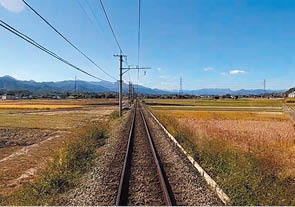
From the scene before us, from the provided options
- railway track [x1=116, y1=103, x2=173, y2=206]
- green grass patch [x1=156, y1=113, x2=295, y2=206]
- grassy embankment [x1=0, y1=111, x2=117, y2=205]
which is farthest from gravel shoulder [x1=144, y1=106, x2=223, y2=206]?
grassy embankment [x1=0, y1=111, x2=117, y2=205]

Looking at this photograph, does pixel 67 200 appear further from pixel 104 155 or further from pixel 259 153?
pixel 259 153

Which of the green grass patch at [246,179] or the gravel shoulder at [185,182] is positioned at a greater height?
the green grass patch at [246,179]

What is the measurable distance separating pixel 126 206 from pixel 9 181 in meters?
6.96

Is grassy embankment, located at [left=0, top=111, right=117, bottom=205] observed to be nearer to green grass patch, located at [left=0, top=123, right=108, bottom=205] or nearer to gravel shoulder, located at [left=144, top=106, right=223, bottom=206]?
green grass patch, located at [left=0, top=123, right=108, bottom=205]

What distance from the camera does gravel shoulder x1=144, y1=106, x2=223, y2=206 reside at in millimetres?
6789

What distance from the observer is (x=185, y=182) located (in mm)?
8203

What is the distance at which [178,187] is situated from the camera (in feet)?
25.4

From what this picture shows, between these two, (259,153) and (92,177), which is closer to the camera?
(92,177)

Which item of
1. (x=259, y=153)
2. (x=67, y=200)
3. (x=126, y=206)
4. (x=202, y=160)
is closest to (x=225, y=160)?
(x=202, y=160)

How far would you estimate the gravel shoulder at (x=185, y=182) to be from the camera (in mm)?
6789

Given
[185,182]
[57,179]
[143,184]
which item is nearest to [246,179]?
[185,182]

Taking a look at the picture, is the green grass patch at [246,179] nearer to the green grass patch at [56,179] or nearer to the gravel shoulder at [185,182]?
the gravel shoulder at [185,182]

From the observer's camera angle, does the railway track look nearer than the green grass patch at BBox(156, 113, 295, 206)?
No

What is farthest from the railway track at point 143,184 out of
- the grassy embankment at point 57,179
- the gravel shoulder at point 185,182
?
the grassy embankment at point 57,179
